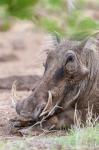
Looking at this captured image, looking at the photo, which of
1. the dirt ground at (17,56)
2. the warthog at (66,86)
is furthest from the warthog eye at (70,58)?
the dirt ground at (17,56)

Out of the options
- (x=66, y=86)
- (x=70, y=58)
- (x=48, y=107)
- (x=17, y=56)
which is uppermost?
(x=17, y=56)

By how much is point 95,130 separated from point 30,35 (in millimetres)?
9975

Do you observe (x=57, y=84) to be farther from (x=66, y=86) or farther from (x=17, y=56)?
(x=17, y=56)

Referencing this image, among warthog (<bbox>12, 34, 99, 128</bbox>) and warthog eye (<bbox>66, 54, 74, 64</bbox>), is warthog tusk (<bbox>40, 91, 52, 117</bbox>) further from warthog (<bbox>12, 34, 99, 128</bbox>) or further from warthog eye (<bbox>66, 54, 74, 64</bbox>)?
warthog eye (<bbox>66, 54, 74, 64</bbox>)

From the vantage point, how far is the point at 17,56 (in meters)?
12.8

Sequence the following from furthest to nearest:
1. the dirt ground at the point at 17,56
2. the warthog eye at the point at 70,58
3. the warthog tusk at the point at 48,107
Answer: the dirt ground at the point at 17,56
the warthog eye at the point at 70,58
the warthog tusk at the point at 48,107

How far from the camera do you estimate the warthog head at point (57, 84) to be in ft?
18.8

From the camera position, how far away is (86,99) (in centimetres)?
612

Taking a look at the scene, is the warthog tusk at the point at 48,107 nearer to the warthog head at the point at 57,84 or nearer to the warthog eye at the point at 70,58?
the warthog head at the point at 57,84

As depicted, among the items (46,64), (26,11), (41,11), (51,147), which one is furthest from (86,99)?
(41,11)

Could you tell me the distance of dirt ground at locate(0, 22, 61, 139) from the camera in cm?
704

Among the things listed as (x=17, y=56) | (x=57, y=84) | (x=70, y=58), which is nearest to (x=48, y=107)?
(x=57, y=84)

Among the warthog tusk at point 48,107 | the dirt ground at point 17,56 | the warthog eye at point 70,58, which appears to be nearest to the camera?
the warthog tusk at point 48,107

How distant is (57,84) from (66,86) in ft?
0.35
